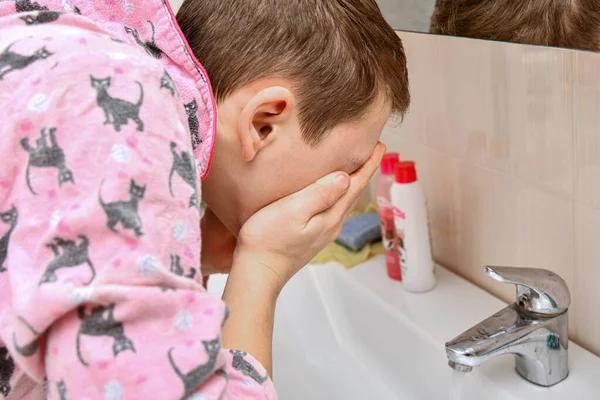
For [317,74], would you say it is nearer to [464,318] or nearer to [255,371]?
[255,371]

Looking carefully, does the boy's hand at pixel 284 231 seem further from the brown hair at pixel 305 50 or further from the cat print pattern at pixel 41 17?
the cat print pattern at pixel 41 17

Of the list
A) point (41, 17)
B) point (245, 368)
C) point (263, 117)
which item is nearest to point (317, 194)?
point (263, 117)

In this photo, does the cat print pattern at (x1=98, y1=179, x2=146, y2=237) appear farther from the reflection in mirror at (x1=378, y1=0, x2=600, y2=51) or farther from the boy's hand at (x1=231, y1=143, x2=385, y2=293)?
the reflection in mirror at (x1=378, y1=0, x2=600, y2=51)

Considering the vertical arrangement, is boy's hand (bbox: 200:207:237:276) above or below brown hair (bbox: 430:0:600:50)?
below

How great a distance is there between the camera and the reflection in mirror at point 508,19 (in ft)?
2.28

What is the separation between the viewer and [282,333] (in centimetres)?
114

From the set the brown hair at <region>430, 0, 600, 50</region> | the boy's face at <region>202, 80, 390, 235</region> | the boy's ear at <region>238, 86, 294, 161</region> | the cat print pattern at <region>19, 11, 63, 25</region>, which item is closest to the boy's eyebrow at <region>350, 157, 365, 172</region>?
the boy's face at <region>202, 80, 390, 235</region>

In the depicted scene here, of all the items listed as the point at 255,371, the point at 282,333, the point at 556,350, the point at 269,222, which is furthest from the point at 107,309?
the point at 282,333

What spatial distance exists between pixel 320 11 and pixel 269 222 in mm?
220

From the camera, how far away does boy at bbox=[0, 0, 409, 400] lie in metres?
0.49

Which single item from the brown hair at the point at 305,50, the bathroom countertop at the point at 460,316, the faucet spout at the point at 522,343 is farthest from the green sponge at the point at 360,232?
the brown hair at the point at 305,50

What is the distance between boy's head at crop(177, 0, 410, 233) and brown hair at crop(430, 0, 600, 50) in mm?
122

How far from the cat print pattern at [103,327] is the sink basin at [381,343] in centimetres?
49

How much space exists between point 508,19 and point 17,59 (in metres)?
0.51
